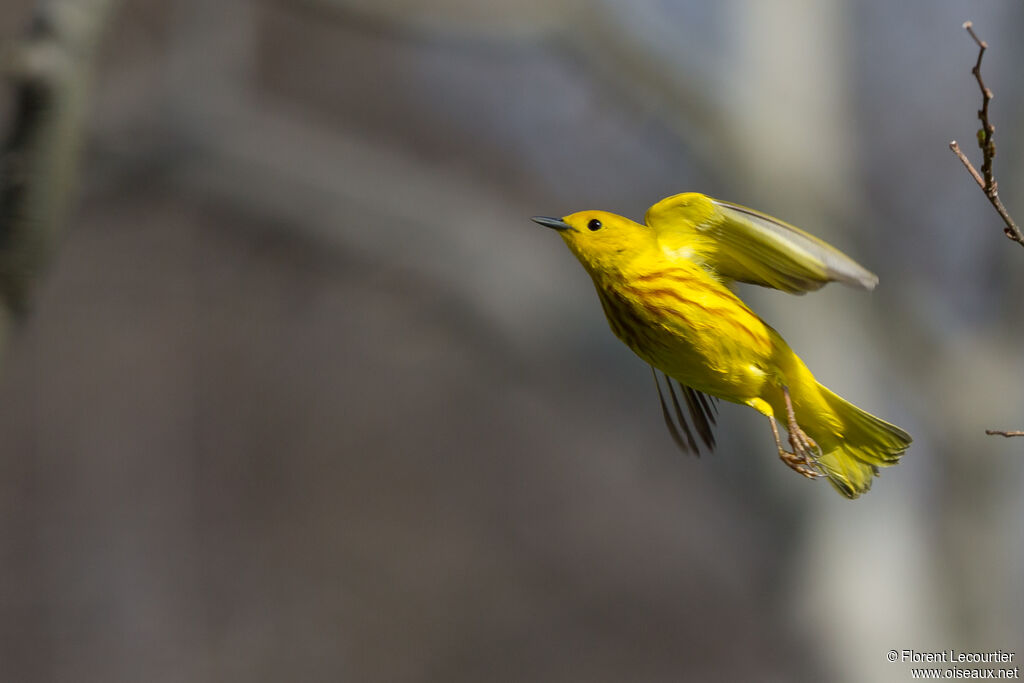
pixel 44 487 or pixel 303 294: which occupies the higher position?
Result: pixel 303 294

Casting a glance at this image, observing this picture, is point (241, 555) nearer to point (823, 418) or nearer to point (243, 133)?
point (243, 133)

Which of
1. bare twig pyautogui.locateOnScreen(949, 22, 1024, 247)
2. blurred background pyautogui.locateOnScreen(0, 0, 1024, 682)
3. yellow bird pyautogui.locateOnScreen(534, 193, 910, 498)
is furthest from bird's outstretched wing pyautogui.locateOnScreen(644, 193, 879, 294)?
blurred background pyautogui.locateOnScreen(0, 0, 1024, 682)

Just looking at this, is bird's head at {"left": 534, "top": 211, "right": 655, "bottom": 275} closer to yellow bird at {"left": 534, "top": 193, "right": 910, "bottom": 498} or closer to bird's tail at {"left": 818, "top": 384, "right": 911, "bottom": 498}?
yellow bird at {"left": 534, "top": 193, "right": 910, "bottom": 498}

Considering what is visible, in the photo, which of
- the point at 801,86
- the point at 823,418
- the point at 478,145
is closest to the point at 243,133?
the point at 478,145

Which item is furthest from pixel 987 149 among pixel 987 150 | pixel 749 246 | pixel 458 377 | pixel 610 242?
pixel 458 377

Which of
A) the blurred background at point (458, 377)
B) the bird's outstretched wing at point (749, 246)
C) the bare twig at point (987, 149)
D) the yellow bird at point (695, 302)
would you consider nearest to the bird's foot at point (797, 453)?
the yellow bird at point (695, 302)
